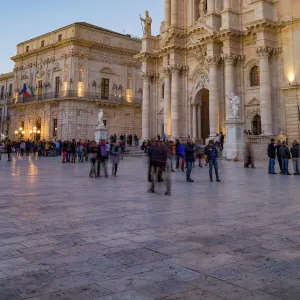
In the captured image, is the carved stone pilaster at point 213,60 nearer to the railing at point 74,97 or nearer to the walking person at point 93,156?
the railing at point 74,97

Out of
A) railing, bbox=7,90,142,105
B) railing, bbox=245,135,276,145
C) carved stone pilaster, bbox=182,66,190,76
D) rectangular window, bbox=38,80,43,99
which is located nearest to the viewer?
railing, bbox=245,135,276,145

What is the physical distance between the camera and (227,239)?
15.7 ft

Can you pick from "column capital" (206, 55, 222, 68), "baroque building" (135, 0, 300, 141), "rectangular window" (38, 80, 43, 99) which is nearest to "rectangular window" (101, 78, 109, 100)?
"rectangular window" (38, 80, 43, 99)

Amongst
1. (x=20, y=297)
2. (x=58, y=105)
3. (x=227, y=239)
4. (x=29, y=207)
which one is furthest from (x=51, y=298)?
(x=58, y=105)

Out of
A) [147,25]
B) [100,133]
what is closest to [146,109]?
[100,133]

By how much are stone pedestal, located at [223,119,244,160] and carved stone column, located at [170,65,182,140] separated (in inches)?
329

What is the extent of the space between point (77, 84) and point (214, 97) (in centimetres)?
1929

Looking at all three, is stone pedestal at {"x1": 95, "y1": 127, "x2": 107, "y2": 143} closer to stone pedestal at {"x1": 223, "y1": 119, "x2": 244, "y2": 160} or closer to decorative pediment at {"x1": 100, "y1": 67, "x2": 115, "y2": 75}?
stone pedestal at {"x1": 223, "y1": 119, "x2": 244, "y2": 160}

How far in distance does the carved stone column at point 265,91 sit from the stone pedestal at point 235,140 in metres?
3.12

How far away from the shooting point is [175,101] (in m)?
32.5

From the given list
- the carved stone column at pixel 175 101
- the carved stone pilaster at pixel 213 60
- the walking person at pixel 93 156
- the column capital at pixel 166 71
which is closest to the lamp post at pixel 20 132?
the column capital at pixel 166 71

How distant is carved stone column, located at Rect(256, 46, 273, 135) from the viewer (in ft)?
86.6

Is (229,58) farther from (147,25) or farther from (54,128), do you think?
(54,128)

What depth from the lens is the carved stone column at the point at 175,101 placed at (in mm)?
32328
